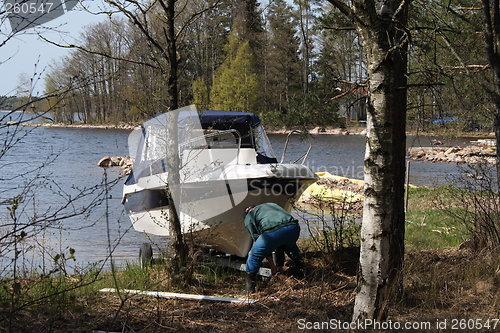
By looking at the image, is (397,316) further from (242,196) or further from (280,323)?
(242,196)

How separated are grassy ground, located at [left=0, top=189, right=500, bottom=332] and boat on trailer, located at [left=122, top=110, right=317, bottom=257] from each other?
1107 millimetres

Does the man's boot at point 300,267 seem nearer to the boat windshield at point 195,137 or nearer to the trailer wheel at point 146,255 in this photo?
the boat windshield at point 195,137

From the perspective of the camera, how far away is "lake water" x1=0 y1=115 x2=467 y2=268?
7223 mm

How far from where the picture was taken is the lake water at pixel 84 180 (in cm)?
722

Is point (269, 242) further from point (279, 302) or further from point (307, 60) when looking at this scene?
point (307, 60)

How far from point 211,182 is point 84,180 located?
1771 cm

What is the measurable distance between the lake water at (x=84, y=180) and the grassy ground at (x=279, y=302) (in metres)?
0.65

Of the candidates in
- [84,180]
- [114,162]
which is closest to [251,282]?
[84,180]

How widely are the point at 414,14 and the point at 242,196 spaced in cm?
368

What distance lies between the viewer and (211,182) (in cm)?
777

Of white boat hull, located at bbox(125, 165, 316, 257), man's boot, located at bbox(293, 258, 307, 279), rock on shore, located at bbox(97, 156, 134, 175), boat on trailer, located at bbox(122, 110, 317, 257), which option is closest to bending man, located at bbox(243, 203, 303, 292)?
man's boot, located at bbox(293, 258, 307, 279)

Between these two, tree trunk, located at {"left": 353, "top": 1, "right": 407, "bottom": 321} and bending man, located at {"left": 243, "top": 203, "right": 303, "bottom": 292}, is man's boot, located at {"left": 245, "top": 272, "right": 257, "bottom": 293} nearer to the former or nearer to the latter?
bending man, located at {"left": 243, "top": 203, "right": 303, "bottom": 292}

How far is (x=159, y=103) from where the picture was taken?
679cm

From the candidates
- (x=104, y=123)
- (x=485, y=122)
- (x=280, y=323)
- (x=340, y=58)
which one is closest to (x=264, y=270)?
(x=280, y=323)
